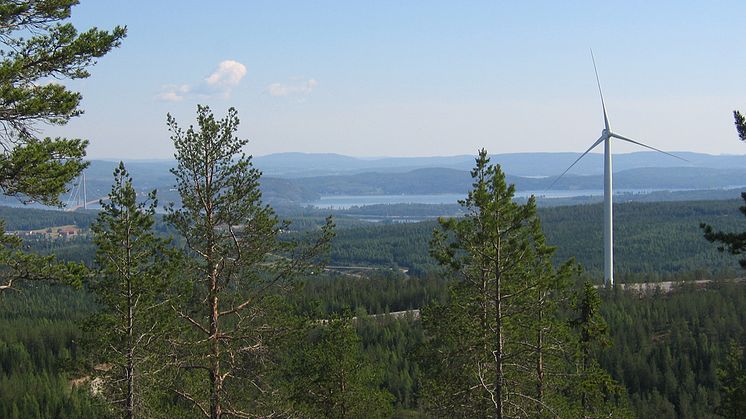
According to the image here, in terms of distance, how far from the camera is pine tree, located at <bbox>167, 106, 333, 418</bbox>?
60.9ft

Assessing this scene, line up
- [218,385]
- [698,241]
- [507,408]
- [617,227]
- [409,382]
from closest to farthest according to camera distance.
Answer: [218,385], [507,408], [409,382], [698,241], [617,227]

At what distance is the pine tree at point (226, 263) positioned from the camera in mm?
18562

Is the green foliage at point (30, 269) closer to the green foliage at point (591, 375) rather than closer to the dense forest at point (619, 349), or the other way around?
the green foliage at point (591, 375)

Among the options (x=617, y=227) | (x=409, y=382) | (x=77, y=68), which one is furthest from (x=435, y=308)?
(x=617, y=227)

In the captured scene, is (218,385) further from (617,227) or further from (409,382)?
(617,227)

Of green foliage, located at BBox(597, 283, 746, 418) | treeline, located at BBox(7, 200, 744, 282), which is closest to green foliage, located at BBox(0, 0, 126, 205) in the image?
green foliage, located at BBox(597, 283, 746, 418)

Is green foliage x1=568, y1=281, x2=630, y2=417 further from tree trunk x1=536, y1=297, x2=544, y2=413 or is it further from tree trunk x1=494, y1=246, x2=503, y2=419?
tree trunk x1=494, y1=246, x2=503, y2=419

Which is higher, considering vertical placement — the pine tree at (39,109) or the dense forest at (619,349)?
the pine tree at (39,109)

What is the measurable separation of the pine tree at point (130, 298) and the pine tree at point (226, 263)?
2.55 feet

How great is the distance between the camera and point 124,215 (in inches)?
851

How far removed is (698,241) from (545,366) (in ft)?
512

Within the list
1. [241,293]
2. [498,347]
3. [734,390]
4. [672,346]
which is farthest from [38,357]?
[734,390]

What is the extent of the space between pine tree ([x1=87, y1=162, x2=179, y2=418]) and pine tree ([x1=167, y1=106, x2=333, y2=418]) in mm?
777

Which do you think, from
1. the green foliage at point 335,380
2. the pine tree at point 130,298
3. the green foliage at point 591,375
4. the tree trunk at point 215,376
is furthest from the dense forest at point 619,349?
the tree trunk at point 215,376
